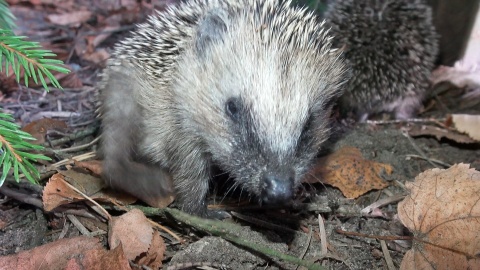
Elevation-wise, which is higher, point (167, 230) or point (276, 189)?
point (276, 189)

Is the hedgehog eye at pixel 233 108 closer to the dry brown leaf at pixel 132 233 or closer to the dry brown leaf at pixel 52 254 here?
the dry brown leaf at pixel 132 233

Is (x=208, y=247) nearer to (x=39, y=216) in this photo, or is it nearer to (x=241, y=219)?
(x=241, y=219)

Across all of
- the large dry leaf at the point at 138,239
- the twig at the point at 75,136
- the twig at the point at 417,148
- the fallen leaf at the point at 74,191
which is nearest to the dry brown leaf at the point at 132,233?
the large dry leaf at the point at 138,239

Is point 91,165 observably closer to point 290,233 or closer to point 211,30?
point 211,30

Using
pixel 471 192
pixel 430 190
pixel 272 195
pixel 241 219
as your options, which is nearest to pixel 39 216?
pixel 241 219


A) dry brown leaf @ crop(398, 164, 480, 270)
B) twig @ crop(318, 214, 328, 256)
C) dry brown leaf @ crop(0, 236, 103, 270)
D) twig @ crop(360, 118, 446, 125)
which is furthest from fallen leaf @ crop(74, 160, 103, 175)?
twig @ crop(360, 118, 446, 125)

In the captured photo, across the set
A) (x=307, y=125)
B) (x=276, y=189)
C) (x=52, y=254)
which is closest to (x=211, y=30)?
(x=307, y=125)
